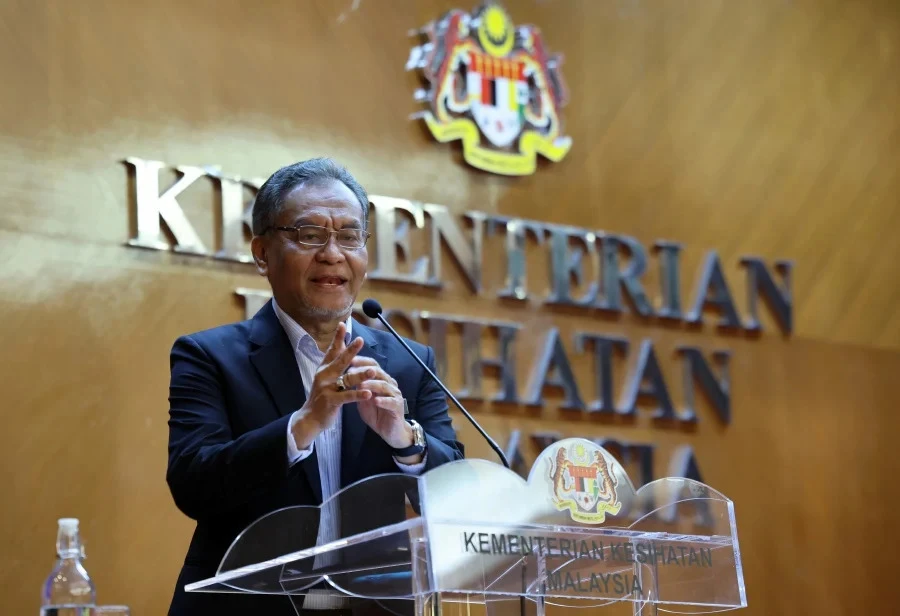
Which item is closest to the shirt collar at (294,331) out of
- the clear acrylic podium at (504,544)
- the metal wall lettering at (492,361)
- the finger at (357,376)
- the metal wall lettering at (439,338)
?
the finger at (357,376)

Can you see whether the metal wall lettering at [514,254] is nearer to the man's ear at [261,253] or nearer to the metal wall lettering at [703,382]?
the metal wall lettering at [703,382]

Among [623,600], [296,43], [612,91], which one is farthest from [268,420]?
[612,91]

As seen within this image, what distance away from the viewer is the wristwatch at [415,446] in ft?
7.68

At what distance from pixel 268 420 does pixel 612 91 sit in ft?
11.0

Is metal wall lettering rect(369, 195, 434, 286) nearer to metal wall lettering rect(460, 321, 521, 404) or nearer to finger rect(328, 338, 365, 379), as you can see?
metal wall lettering rect(460, 321, 521, 404)

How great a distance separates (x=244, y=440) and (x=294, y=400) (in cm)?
28

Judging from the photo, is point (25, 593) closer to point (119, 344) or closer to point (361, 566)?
point (119, 344)

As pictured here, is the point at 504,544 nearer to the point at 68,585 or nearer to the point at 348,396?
the point at 348,396

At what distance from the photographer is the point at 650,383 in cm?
533

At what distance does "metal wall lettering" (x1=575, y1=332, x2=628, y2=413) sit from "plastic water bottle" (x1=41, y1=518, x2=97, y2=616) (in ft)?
10.6

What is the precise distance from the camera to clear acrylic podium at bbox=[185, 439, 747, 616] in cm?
188

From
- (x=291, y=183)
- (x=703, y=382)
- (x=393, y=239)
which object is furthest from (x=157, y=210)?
(x=703, y=382)

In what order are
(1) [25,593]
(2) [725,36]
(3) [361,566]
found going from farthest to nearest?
(2) [725,36], (1) [25,593], (3) [361,566]

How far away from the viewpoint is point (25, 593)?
3840 mm
